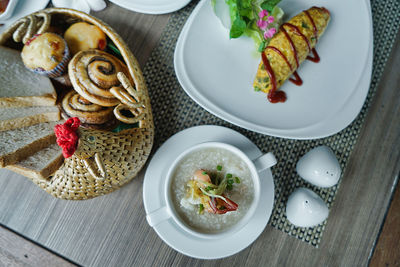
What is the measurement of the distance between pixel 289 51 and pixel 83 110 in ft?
2.65

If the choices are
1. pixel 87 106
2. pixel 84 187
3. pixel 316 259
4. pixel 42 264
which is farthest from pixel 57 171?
pixel 316 259

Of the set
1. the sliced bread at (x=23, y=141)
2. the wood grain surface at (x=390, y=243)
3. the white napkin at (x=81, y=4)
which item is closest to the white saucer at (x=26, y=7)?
the white napkin at (x=81, y=4)

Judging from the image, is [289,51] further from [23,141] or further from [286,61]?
[23,141]

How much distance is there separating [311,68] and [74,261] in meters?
1.22

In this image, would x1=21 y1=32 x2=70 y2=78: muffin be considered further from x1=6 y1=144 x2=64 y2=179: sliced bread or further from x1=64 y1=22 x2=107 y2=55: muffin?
x1=6 y1=144 x2=64 y2=179: sliced bread

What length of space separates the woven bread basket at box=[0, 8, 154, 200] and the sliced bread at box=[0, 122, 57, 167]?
0.11m

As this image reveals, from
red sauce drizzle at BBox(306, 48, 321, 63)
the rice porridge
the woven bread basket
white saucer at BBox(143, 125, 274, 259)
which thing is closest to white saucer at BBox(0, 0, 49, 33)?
the woven bread basket

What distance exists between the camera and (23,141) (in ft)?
3.09

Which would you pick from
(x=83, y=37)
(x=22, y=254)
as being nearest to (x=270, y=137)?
(x=83, y=37)

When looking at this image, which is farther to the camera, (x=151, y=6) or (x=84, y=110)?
(x=151, y=6)

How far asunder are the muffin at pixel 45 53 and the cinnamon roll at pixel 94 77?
5 centimetres

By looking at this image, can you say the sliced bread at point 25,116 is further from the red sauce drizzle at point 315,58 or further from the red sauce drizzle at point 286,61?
the red sauce drizzle at point 315,58

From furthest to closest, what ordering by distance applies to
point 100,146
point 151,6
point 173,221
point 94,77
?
point 151,6 < point 173,221 < point 94,77 < point 100,146

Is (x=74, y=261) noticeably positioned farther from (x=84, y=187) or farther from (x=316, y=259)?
(x=316, y=259)
